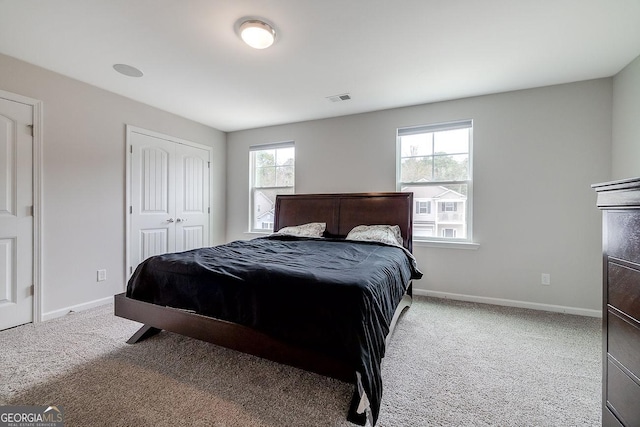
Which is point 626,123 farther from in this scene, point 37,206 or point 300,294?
point 37,206

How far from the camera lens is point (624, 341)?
3.32ft

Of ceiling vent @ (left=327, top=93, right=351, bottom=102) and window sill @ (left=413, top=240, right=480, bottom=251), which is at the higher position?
ceiling vent @ (left=327, top=93, right=351, bottom=102)

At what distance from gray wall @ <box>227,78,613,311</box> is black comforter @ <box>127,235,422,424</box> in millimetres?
1455

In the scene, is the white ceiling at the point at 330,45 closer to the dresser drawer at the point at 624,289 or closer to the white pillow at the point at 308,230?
the white pillow at the point at 308,230

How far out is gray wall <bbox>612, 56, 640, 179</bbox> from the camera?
228cm

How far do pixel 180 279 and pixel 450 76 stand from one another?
3042mm

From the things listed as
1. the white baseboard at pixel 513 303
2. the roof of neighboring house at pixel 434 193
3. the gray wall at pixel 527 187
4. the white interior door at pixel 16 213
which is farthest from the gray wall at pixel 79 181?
the white baseboard at pixel 513 303

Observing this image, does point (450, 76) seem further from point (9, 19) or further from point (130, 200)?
point (130, 200)

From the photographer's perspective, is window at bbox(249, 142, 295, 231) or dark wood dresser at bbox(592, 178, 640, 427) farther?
window at bbox(249, 142, 295, 231)

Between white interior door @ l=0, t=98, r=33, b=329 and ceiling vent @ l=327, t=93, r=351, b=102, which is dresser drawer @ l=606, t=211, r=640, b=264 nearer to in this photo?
ceiling vent @ l=327, t=93, r=351, b=102

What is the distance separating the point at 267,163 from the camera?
175 inches

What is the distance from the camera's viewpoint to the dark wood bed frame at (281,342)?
142 cm

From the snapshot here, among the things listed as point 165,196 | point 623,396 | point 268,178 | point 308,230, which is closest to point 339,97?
point 308,230

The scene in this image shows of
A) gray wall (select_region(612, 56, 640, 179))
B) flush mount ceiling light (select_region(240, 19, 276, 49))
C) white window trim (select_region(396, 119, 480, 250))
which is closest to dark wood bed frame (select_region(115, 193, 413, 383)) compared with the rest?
white window trim (select_region(396, 119, 480, 250))
